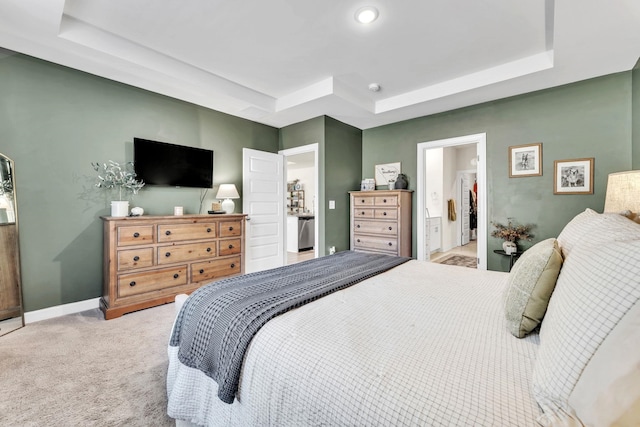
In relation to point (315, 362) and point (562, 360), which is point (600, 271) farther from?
point (315, 362)

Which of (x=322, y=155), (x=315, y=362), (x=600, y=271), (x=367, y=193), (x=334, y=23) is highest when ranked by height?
(x=334, y=23)

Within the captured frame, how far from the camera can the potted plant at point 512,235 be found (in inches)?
125

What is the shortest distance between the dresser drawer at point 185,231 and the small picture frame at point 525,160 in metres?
3.73

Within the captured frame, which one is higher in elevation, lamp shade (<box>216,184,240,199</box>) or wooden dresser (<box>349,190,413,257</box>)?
lamp shade (<box>216,184,240,199</box>)

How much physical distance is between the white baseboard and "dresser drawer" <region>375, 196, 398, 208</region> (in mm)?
3626

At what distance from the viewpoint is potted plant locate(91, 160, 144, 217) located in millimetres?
2902

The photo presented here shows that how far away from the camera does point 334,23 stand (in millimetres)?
2301

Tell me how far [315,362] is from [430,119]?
3.97m

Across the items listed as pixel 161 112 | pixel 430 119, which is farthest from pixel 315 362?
pixel 430 119

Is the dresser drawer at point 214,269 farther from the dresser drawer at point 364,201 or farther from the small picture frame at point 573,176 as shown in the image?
the small picture frame at point 573,176

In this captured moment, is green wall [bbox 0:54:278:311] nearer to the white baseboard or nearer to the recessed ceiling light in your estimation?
the white baseboard

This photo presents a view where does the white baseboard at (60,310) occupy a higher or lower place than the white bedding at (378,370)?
lower

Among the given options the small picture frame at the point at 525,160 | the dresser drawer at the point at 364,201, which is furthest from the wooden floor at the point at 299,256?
the small picture frame at the point at 525,160

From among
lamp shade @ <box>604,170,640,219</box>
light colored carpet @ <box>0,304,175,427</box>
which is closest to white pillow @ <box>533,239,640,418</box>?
lamp shade @ <box>604,170,640,219</box>
